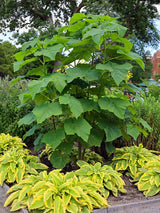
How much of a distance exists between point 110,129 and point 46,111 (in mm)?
669

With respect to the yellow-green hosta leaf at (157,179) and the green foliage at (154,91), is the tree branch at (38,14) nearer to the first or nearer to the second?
the green foliage at (154,91)

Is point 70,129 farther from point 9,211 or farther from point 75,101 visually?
point 9,211

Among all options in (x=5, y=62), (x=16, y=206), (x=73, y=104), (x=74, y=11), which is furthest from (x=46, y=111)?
(x=5, y=62)

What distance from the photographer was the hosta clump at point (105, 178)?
2069mm

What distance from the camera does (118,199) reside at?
205 centimetres

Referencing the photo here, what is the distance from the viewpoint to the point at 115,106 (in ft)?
Result: 6.87

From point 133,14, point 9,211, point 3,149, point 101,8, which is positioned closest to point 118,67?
point 9,211

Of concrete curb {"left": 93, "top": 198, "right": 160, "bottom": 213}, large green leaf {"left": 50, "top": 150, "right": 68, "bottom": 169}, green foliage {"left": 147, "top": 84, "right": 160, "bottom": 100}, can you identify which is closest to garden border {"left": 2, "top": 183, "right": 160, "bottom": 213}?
concrete curb {"left": 93, "top": 198, "right": 160, "bottom": 213}

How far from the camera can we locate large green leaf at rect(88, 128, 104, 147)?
7.33 ft

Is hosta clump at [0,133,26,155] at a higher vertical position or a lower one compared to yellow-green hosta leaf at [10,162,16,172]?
lower

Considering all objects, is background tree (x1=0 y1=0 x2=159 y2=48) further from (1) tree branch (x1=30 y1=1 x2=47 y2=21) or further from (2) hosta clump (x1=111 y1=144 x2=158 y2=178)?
(2) hosta clump (x1=111 y1=144 x2=158 y2=178)

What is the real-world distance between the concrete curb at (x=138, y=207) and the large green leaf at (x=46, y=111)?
2.82 feet

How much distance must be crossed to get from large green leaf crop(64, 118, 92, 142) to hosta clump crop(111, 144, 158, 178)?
74 cm

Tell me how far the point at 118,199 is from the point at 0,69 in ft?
102
